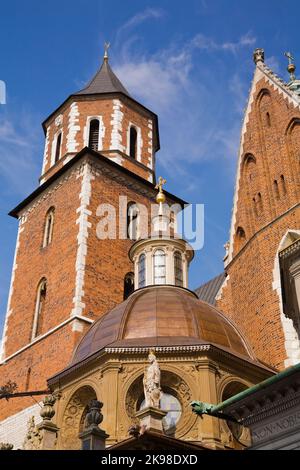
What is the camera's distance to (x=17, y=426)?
19.4 metres

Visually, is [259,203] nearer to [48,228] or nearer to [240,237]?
[240,237]

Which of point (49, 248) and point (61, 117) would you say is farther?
point (61, 117)

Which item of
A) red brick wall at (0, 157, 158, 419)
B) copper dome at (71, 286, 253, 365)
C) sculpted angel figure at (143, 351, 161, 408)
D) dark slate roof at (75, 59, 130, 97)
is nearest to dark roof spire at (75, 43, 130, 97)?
dark slate roof at (75, 59, 130, 97)

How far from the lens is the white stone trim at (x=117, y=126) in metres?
25.1

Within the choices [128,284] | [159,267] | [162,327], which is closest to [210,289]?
[128,284]

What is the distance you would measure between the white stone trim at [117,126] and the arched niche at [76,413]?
1169cm

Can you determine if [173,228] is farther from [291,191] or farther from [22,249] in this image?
[291,191]

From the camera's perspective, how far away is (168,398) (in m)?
14.7

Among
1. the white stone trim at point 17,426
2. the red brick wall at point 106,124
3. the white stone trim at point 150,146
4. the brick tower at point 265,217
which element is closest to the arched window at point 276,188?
the brick tower at point 265,217

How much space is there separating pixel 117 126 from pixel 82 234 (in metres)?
5.58

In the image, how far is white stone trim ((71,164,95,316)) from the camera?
2020 cm

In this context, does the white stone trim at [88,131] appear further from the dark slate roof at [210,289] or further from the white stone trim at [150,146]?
the dark slate roof at [210,289]
